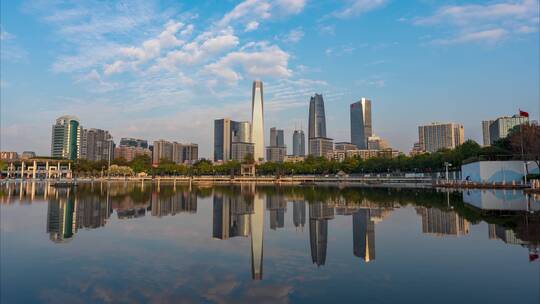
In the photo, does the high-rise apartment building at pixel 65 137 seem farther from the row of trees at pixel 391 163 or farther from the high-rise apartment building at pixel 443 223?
the high-rise apartment building at pixel 443 223

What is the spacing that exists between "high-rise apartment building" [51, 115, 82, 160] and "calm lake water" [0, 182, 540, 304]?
189 meters

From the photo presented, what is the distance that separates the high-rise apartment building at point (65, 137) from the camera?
7367 inches

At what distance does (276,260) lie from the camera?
1160cm

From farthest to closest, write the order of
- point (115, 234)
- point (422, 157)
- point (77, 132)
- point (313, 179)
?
point (77, 132), point (313, 179), point (422, 157), point (115, 234)

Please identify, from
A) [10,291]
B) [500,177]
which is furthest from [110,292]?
[500,177]

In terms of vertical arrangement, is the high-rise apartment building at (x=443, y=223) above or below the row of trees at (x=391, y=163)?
below

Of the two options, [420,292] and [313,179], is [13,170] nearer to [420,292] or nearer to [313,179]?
[313,179]

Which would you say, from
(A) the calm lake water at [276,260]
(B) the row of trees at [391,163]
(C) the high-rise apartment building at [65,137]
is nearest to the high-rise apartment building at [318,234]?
(A) the calm lake water at [276,260]

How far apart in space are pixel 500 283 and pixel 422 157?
85793 millimetres

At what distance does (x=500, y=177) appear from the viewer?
4909 centimetres

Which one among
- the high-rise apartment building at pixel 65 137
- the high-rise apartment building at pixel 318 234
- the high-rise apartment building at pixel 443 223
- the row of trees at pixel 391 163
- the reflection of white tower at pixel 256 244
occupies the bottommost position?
the reflection of white tower at pixel 256 244

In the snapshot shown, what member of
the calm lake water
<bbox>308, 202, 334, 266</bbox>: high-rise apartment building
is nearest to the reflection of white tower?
the calm lake water

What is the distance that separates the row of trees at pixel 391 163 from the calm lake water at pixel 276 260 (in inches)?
1272

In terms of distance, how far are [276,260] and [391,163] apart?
9135 cm
